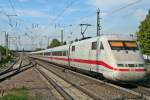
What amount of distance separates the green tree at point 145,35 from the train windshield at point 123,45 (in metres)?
53.9

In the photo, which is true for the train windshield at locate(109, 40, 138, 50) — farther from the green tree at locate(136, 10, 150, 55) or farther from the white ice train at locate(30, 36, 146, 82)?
the green tree at locate(136, 10, 150, 55)

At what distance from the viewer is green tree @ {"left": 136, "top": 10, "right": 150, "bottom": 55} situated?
241 feet

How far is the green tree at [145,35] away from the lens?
73375 millimetres

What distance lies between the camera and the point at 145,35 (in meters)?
75.4

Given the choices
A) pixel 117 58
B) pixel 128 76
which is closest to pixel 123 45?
pixel 117 58

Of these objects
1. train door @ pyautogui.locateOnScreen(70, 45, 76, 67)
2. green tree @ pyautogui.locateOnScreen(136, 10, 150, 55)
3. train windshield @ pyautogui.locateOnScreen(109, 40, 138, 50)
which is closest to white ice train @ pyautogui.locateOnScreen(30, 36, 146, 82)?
train windshield @ pyautogui.locateOnScreen(109, 40, 138, 50)

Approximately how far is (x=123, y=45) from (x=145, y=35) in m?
58.0

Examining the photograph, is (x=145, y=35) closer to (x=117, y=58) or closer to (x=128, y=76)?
(x=117, y=58)

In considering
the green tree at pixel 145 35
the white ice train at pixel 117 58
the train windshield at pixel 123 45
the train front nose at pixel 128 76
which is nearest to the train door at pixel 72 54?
the white ice train at pixel 117 58

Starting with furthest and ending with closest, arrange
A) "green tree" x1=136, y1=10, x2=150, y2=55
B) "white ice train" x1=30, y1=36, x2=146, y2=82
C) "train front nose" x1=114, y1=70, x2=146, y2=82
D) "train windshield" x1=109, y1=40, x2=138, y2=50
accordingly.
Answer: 1. "green tree" x1=136, y1=10, x2=150, y2=55
2. "train windshield" x1=109, y1=40, x2=138, y2=50
3. "white ice train" x1=30, y1=36, x2=146, y2=82
4. "train front nose" x1=114, y1=70, x2=146, y2=82

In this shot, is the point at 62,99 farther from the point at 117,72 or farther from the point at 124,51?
the point at 124,51

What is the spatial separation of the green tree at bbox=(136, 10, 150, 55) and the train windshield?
5390 centimetres

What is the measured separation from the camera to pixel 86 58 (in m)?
24.3

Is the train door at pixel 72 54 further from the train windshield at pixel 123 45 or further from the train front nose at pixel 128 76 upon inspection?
the train front nose at pixel 128 76
